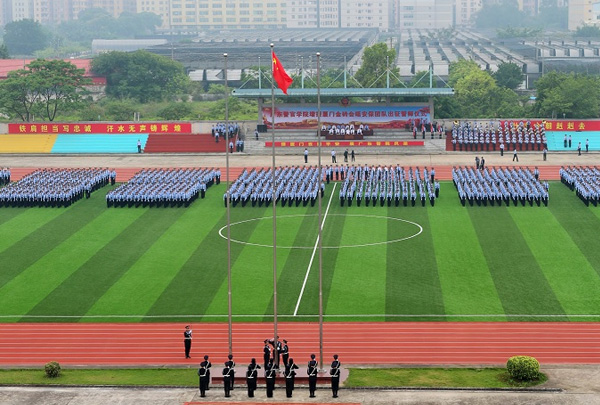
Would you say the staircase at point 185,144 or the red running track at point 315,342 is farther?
the staircase at point 185,144

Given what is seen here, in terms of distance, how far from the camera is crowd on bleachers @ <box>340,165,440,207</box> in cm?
5084

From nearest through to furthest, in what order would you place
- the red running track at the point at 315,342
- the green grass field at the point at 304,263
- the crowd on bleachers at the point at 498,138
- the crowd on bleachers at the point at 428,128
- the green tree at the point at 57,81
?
the red running track at the point at 315,342
the green grass field at the point at 304,263
the crowd on bleachers at the point at 498,138
the crowd on bleachers at the point at 428,128
the green tree at the point at 57,81

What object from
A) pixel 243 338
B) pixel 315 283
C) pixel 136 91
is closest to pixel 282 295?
pixel 315 283

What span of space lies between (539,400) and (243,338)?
9559mm

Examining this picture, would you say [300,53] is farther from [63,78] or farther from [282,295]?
[282,295]

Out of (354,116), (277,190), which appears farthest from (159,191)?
(354,116)

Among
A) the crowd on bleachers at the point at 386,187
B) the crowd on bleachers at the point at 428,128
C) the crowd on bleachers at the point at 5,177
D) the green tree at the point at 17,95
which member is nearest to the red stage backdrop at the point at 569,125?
the crowd on bleachers at the point at 428,128

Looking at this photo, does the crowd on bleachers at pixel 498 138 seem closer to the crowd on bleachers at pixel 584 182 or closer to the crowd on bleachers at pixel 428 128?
the crowd on bleachers at pixel 428 128

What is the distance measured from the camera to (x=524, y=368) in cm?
2703

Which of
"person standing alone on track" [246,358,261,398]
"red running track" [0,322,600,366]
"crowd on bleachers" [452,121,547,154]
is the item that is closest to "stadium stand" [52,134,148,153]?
"crowd on bleachers" [452,121,547,154]

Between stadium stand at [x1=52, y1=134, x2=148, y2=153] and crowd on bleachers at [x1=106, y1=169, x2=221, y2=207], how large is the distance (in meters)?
17.9

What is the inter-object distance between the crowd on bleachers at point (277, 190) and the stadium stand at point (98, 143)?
21054 millimetres

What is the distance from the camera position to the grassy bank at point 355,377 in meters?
27.5

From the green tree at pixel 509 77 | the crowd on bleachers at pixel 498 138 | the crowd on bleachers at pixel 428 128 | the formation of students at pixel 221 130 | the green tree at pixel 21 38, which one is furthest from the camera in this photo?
the green tree at pixel 21 38
